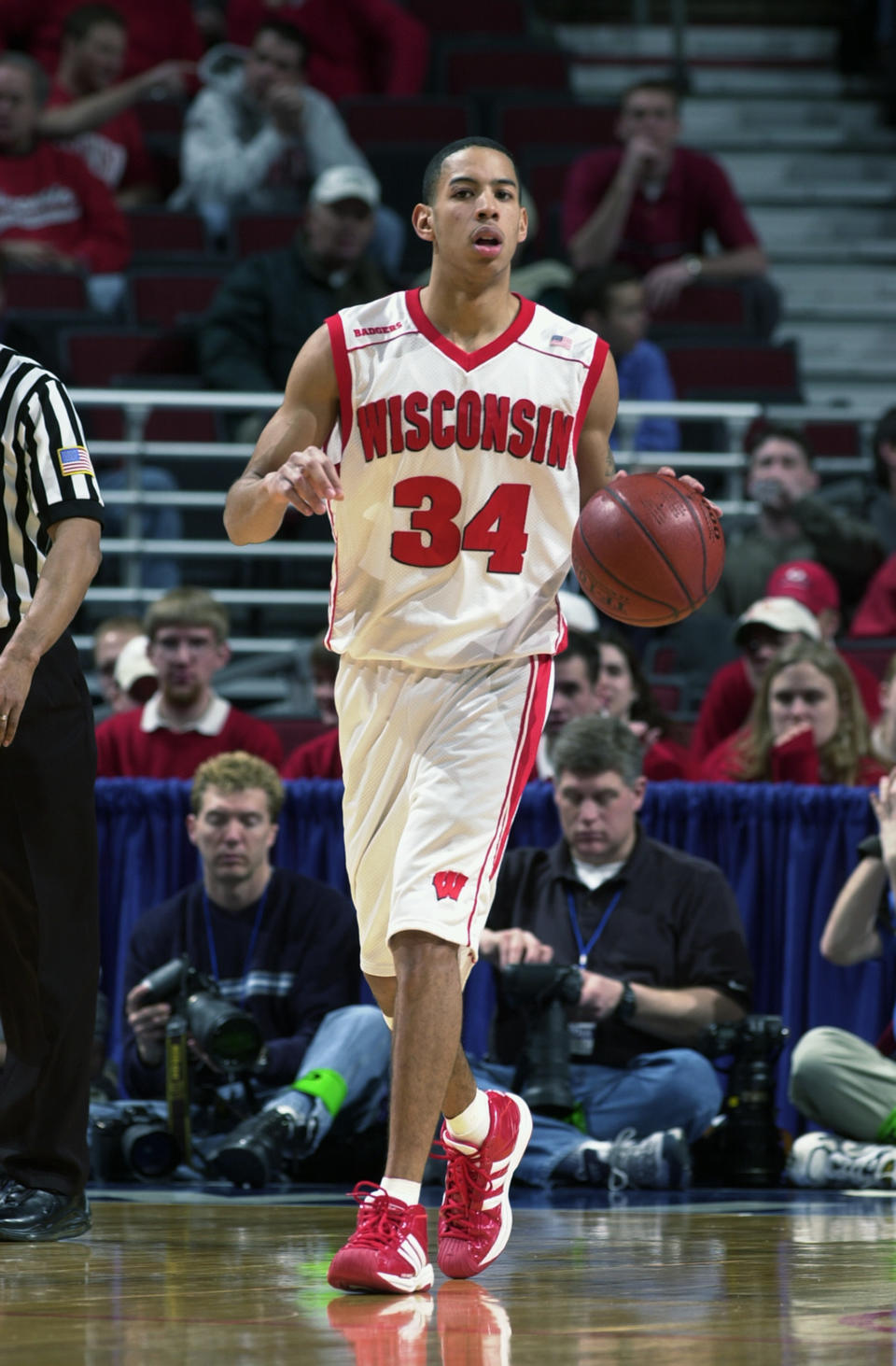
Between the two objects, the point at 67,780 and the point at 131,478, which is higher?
the point at 131,478

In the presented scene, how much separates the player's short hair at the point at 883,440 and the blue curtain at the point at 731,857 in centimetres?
287

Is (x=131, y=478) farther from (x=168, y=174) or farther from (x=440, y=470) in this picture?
(x=440, y=470)

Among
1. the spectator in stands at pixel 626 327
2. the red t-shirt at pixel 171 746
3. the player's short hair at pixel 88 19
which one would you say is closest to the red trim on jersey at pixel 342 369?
the red t-shirt at pixel 171 746

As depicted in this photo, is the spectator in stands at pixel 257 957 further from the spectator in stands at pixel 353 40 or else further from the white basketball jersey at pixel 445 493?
the spectator in stands at pixel 353 40

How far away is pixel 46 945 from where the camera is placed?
4.40 metres

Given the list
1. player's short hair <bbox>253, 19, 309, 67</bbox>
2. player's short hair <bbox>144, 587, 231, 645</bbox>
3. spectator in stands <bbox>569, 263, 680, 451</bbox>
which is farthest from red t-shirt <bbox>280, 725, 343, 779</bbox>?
player's short hair <bbox>253, 19, 309, 67</bbox>

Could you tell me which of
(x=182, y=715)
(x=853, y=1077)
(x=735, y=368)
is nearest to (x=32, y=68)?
(x=735, y=368)

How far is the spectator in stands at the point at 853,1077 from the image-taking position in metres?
5.91

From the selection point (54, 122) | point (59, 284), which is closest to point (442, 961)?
point (59, 284)

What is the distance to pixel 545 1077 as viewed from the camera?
5.89 metres

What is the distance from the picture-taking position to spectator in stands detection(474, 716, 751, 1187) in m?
6.06

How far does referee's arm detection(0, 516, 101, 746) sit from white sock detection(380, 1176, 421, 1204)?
1198 mm

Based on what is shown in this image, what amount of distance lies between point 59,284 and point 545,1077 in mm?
6373

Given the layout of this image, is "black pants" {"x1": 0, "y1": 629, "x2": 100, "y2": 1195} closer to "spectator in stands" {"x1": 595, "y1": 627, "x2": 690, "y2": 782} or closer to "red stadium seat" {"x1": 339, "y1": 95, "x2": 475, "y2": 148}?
"spectator in stands" {"x1": 595, "y1": 627, "x2": 690, "y2": 782}
